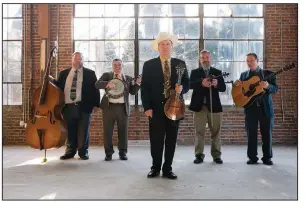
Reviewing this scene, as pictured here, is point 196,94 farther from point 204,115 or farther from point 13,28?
point 13,28

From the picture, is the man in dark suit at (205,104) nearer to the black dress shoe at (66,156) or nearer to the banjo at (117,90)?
the banjo at (117,90)

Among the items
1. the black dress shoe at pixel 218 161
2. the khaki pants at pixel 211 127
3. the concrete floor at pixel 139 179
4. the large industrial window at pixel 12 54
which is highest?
the large industrial window at pixel 12 54

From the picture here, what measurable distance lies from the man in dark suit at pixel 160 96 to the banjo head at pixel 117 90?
126 cm

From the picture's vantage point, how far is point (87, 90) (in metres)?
5.38

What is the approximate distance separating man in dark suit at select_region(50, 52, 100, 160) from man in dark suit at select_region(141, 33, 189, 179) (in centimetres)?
152

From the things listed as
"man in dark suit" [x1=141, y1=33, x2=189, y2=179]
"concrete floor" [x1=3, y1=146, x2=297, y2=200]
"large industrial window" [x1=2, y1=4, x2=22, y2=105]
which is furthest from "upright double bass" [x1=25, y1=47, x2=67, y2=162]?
"large industrial window" [x1=2, y1=4, x2=22, y2=105]

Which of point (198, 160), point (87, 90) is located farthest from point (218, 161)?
point (87, 90)

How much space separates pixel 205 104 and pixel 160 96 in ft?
4.22

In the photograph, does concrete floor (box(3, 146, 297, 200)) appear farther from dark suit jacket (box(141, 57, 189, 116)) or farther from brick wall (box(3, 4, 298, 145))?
brick wall (box(3, 4, 298, 145))

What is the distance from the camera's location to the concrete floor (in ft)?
11.1

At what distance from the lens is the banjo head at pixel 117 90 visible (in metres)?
5.34

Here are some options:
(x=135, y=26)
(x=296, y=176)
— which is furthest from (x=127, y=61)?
(x=296, y=176)

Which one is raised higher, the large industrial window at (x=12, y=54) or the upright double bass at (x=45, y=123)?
the large industrial window at (x=12, y=54)

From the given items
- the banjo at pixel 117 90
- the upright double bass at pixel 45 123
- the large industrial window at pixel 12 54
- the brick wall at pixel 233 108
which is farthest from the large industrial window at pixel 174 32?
the upright double bass at pixel 45 123
